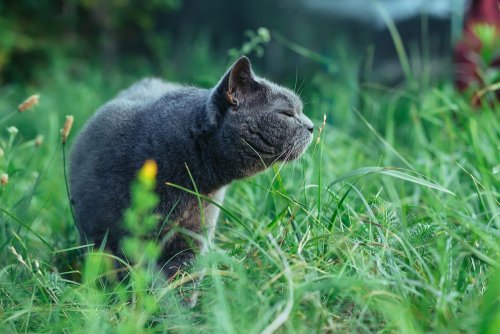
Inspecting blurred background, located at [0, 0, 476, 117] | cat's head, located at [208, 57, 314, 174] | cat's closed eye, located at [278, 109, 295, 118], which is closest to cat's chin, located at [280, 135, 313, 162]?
cat's head, located at [208, 57, 314, 174]

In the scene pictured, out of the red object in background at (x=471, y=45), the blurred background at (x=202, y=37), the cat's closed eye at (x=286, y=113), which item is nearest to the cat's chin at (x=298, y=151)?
the cat's closed eye at (x=286, y=113)

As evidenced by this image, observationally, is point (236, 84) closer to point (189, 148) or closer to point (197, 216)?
point (189, 148)

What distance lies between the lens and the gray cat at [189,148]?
215 centimetres

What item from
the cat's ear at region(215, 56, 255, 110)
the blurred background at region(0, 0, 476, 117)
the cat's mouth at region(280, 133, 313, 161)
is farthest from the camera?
the blurred background at region(0, 0, 476, 117)

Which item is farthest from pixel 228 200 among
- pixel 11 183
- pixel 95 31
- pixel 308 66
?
pixel 95 31

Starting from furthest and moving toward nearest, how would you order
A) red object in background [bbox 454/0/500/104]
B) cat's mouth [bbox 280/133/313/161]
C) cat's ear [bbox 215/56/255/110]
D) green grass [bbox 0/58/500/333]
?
red object in background [bbox 454/0/500/104], cat's mouth [bbox 280/133/313/161], cat's ear [bbox 215/56/255/110], green grass [bbox 0/58/500/333]

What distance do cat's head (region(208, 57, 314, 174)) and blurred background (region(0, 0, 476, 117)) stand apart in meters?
2.65

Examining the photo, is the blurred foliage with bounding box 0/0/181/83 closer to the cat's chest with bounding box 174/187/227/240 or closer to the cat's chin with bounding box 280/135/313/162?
the cat's chest with bounding box 174/187/227/240

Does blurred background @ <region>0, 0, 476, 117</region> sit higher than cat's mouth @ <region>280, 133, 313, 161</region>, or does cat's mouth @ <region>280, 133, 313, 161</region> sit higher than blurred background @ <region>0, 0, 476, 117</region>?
cat's mouth @ <region>280, 133, 313, 161</region>

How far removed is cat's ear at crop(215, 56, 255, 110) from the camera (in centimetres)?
211

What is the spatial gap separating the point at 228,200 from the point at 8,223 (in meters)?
0.88

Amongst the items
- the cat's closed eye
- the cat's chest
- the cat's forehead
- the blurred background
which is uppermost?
the cat's forehead

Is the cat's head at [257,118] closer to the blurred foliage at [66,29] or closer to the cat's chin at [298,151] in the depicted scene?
the cat's chin at [298,151]

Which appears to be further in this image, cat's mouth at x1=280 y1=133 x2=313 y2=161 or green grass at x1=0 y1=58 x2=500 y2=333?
cat's mouth at x1=280 y1=133 x2=313 y2=161
